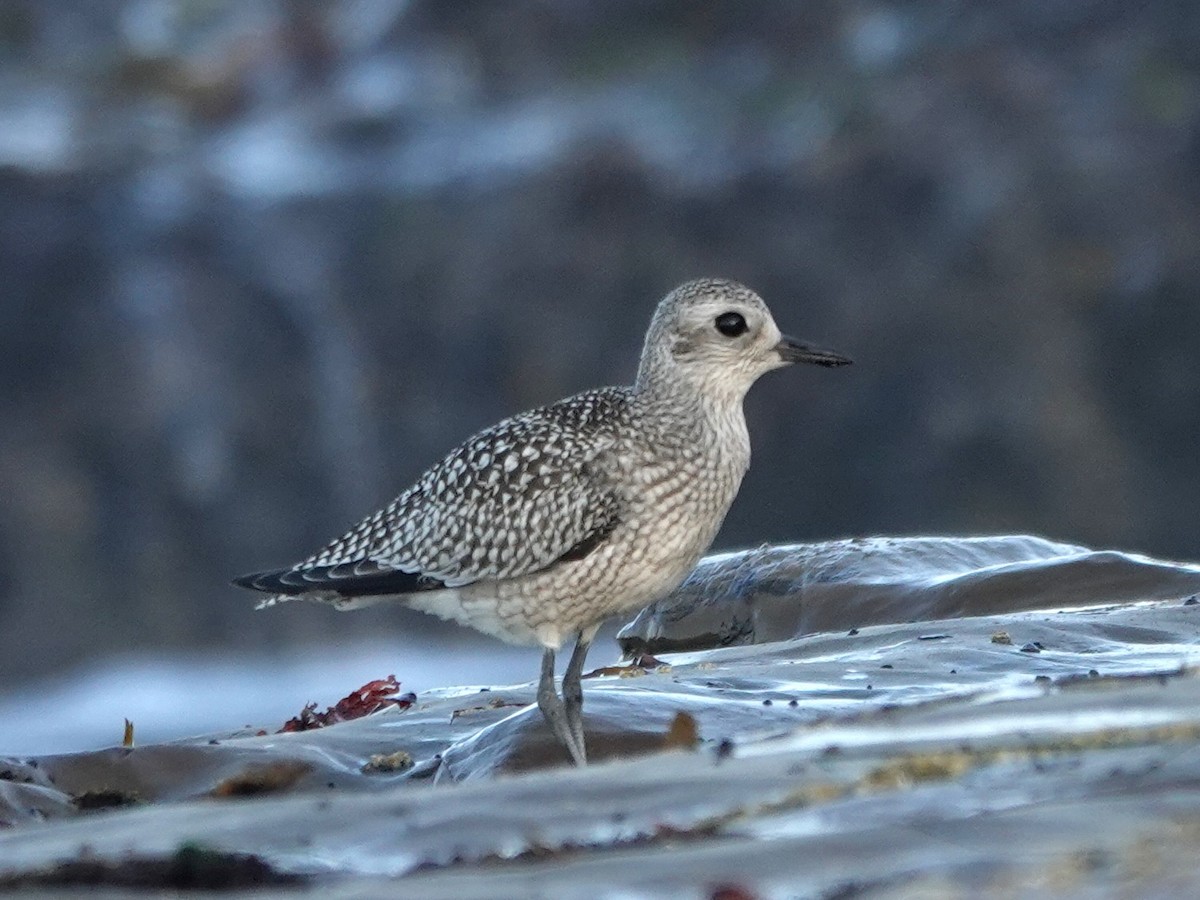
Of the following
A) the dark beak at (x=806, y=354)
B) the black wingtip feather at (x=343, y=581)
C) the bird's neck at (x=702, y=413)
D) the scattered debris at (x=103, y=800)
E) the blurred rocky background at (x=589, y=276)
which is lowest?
the scattered debris at (x=103, y=800)

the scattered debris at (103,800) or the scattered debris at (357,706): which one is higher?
the scattered debris at (357,706)

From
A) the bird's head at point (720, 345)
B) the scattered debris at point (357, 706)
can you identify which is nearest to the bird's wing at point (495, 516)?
the bird's head at point (720, 345)

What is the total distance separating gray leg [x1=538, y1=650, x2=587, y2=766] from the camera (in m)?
5.70

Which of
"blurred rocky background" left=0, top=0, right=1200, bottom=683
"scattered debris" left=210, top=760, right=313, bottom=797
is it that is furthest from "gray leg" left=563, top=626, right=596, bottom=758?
"blurred rocky background" left=0, top=0, right=1200, bottom=683

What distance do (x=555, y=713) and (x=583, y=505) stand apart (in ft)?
2.87

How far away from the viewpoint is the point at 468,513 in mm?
6941

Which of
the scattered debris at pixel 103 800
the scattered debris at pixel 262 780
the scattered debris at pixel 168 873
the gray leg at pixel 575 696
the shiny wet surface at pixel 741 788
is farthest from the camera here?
the gray leg at pixel 575 696

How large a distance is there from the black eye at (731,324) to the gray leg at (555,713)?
1.33 meters

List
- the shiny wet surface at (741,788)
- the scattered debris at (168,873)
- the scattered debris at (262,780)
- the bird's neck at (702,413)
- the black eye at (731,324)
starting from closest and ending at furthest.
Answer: the shiny wet surface at (741,788), the scattered debris at (168,873), the scattered debris at (262,780), the bird's neck at (702,413), the black eye at (731,324)

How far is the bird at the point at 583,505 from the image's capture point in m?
6.59

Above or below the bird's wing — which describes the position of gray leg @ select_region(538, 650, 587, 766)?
below

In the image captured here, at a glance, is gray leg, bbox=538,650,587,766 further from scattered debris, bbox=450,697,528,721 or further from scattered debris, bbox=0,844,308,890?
scattered debris, bbox=0,844,308,890

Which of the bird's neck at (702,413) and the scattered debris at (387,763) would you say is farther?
the bird's neck at (702,413)

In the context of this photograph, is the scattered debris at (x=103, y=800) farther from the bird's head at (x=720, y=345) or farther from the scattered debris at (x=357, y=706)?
the bird's head at (x=720, y=345)
